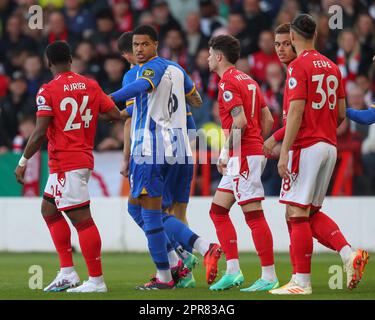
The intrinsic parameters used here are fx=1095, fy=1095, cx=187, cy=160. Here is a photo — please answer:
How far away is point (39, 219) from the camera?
55.4 ft

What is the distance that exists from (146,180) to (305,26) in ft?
6.77

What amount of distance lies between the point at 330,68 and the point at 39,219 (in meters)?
8.13

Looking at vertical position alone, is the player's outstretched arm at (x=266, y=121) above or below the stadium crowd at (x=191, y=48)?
below

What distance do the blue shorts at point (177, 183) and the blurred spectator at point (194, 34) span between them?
849 centimetres

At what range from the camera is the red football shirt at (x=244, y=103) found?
34.1 feet

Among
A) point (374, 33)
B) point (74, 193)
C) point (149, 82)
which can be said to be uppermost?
point (374, 33)

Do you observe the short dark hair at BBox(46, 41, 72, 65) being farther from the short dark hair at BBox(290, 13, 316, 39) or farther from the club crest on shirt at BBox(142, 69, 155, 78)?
the short dark hair at BBox(290, 13, 316, 39)

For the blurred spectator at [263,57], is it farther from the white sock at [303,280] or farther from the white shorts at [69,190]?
the white sock at [303,280]

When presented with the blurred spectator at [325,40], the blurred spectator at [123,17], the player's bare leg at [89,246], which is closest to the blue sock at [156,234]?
the player's bare leg at [89,246]

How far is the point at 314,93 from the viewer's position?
9.70 m

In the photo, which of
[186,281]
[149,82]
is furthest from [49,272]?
[149,82]

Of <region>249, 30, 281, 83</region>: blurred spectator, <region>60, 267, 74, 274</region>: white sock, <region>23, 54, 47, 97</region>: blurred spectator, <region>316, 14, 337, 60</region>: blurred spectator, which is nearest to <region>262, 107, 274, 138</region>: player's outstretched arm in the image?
<region>60, 267, 74, 274</region>: white sock
